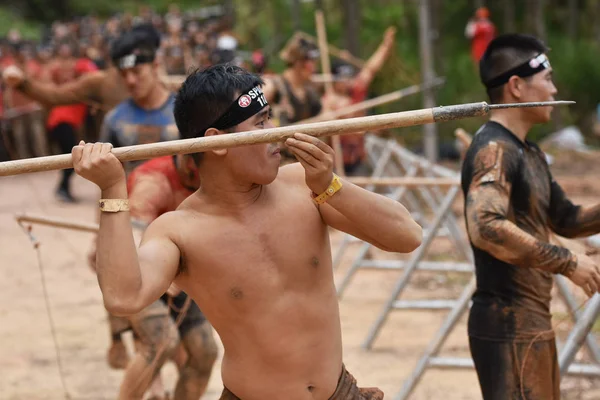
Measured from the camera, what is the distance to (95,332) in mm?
9039

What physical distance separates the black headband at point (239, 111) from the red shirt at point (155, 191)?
1.94 meters

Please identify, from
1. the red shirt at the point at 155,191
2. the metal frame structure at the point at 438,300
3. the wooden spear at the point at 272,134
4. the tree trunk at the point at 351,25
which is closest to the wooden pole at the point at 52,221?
the red shirt at the point at 155,191

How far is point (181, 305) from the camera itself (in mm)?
6086

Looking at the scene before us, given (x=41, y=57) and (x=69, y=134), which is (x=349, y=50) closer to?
(x=69, y=134)

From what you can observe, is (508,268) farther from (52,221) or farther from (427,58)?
(427,58)

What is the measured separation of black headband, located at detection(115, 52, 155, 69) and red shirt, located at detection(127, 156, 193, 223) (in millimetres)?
1409

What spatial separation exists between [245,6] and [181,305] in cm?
2653

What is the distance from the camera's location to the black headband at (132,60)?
6.83 meters

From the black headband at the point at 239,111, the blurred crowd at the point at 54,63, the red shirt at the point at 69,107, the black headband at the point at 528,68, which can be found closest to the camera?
the black headband at the point at 239,111

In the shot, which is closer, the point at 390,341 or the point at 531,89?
the point at 531,89

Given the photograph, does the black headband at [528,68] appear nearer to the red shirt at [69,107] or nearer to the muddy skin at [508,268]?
the muddy skin at [508,268]

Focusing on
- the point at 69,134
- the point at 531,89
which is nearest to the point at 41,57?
the point at 69,134

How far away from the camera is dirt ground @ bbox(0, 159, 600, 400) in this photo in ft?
24.3

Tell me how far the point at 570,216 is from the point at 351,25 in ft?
39.3
